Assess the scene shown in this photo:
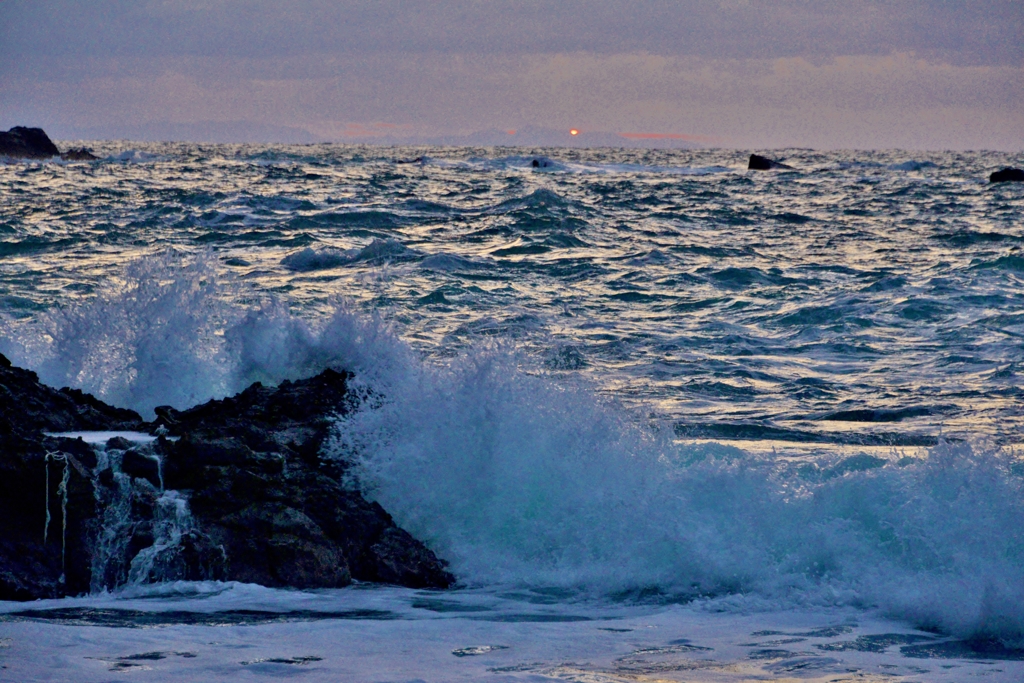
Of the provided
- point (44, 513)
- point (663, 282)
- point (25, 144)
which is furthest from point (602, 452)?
point (25, 144)

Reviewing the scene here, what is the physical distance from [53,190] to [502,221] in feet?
42.3

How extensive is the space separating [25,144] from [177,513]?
5175 centimetres

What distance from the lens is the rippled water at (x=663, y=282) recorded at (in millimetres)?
8125

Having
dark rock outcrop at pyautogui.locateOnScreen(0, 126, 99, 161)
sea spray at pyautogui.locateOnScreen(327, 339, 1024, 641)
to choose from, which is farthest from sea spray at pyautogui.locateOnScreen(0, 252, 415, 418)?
dark rock outcrop at pyautogui.locateOnScreen(0, 126, 99, 161)

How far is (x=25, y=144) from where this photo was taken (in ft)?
164

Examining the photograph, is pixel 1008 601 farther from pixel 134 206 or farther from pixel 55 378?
pixel 134 206

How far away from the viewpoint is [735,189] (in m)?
30.4

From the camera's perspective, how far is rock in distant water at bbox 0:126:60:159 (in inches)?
1933

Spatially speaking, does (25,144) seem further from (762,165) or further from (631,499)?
(631,499)

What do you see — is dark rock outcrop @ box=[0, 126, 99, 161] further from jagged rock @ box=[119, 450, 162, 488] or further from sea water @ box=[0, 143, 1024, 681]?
jagged rock @ box=[119, 450, 162, 488]

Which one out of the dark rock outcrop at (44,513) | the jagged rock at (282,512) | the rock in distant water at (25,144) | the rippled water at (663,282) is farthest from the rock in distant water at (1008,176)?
the rock in distant water at (25,144)

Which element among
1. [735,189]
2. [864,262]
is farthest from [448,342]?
[735,189]

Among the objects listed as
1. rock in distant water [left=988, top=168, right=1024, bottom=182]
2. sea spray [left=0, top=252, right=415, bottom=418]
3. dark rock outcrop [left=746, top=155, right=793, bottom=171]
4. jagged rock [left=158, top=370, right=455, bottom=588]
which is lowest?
jagged rock [left=158, top=370, right=455, bottom=588]

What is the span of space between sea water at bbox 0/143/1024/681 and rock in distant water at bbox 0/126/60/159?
3944cm
